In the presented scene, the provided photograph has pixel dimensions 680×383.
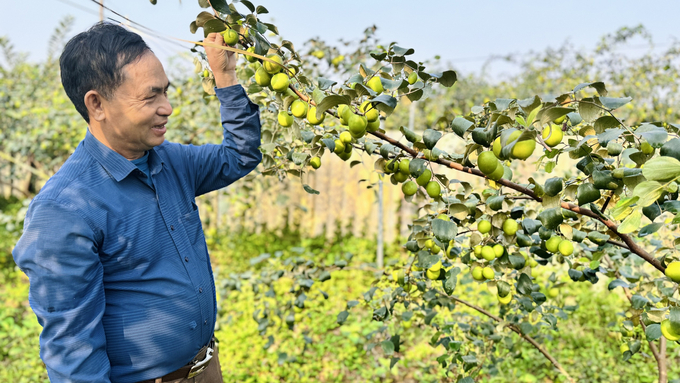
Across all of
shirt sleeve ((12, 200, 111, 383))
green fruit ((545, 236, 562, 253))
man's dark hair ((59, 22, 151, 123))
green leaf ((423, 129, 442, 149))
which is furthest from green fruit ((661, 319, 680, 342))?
man's dark hair ((59, 22, 151, 123))

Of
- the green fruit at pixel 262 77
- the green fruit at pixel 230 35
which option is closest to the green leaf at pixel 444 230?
the green fruit at pixel 262 77

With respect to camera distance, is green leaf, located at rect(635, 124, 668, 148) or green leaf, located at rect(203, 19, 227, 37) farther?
green leaf, located at rect(203, 19, 227, 37)

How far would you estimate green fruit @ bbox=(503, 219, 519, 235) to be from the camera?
117 centimetres

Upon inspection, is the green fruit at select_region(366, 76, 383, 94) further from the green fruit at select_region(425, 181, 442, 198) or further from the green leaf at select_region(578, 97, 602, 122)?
the green leaf at select_region(578, 97, 602, 122)

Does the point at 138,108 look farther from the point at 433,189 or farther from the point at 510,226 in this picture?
the point at 510,226

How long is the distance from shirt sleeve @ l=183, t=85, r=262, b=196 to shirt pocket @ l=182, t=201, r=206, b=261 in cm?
17

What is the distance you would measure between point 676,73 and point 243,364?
557 cm

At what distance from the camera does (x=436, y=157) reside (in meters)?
1.12

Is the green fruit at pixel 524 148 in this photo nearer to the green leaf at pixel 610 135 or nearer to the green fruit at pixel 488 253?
the green leaf at pixel 610 135

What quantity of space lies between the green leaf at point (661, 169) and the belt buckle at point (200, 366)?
1248 mm

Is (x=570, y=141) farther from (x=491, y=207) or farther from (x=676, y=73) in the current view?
(x=676, y=73)

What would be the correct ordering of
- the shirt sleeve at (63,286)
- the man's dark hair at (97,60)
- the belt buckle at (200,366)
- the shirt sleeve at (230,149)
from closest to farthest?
the shirt sleeve at (63,286), the man's dark hair at (97,60), the belt buckle at (200,366), the shirt sleeve at (230,149)

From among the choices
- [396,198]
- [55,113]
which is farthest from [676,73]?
[55,113]

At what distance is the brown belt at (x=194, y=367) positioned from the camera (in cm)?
127
